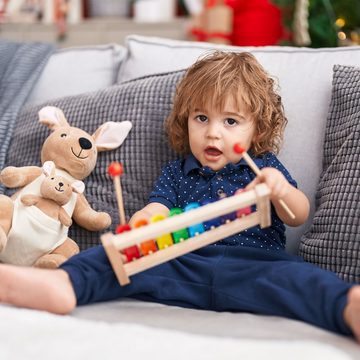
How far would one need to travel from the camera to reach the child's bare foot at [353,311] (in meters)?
0.79

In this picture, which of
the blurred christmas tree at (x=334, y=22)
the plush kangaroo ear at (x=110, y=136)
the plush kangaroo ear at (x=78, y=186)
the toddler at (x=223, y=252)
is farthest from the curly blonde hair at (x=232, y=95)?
the blurred christmas tree at (x=334, y=22)

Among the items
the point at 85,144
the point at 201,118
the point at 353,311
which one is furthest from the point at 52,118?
the point at 353,311

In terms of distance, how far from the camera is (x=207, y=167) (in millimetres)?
1172

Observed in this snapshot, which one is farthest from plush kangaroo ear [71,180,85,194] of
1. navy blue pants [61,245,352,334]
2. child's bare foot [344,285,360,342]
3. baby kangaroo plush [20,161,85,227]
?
child's bare foot [344,285,360,342]

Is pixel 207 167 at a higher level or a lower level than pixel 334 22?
lower

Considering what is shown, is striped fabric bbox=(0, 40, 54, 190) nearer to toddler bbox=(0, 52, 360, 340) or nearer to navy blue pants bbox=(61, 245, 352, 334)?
toddler bbox=(0, 52, 360, 340)

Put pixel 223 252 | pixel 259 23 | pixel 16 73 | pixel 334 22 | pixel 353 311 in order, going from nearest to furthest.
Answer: pixel 353 311 → pixel 223 252 → pixel 16 73 → pixel 334 22 → pixel 259 23

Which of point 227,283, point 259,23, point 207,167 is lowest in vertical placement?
point 227,283

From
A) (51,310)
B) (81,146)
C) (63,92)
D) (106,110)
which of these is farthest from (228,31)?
(51,310)

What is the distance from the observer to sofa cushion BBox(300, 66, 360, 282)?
1051 millimetres

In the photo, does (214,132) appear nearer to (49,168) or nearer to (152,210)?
(152,210)

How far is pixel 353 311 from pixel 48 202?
0.63 metres

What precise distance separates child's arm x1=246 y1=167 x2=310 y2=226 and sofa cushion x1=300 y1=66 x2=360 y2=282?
0.18 feet

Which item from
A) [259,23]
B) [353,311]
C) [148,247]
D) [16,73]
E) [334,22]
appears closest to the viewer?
[353,311]
